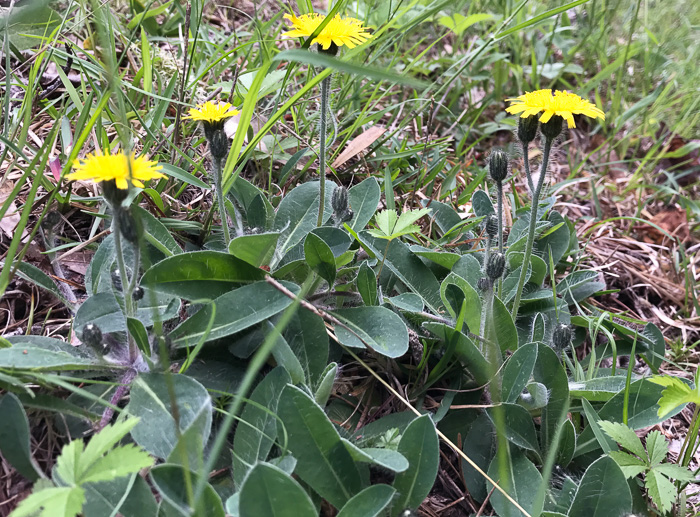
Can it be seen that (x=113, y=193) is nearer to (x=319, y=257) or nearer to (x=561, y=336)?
(x=319, y=257)

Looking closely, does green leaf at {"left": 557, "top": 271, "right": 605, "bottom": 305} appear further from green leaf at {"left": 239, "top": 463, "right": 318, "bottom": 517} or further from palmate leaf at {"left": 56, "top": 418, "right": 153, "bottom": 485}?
palmate leaf at {"left": 56, "top": 418, "right": 153, "bottom": 485}

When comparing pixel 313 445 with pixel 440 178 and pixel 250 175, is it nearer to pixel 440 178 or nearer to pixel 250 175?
pixel 250 175

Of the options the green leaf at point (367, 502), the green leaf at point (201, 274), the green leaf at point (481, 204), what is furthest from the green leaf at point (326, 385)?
the green leaf at point (481, 204)

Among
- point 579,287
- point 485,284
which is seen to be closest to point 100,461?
point 485,284

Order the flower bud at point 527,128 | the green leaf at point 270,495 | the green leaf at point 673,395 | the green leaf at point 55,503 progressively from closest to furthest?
the green leaf at point 55,503 < the green leaf at point 270,495 < the green leaf at point 673,395 < the flower bud at point 527,128

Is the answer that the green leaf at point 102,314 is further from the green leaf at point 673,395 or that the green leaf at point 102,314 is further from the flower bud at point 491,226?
the green leaf at point 673,395

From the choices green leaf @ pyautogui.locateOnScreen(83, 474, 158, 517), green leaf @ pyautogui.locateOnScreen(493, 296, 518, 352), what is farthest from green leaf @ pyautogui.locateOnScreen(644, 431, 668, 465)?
green leaf @ pyautogui.locateOnScreen(83, 474, 158, 517)
